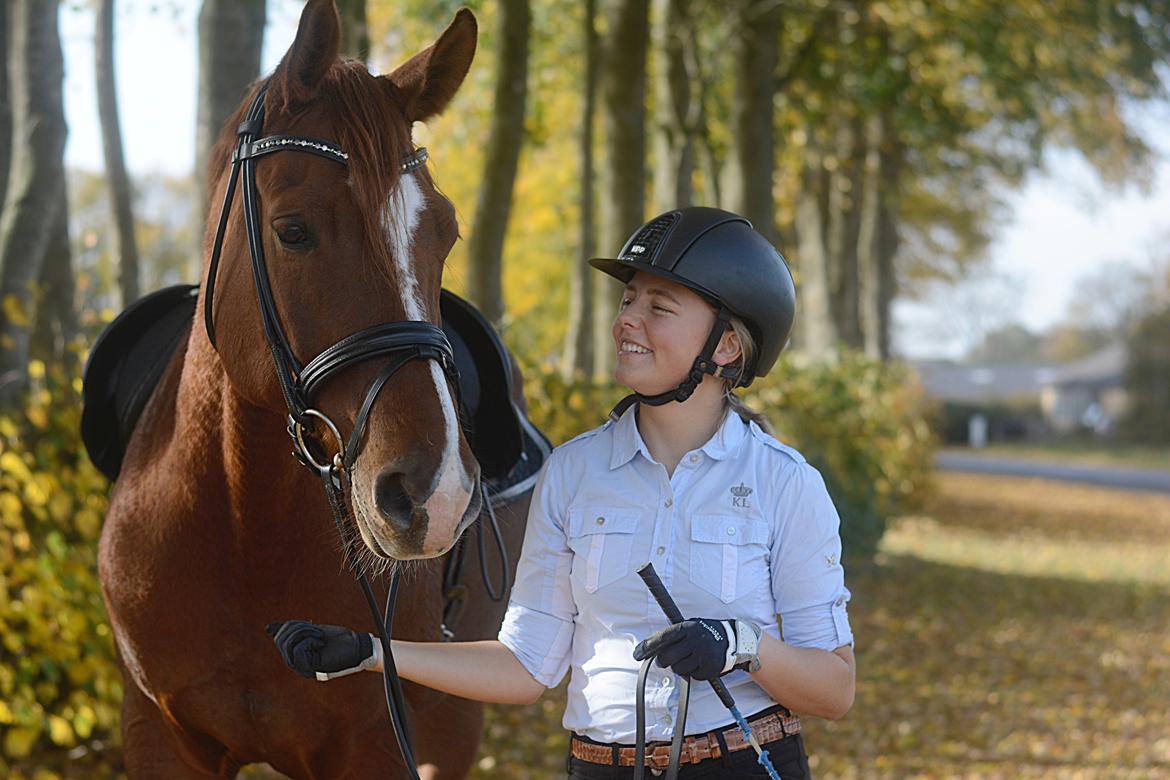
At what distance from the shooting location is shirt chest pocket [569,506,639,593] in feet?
8.45

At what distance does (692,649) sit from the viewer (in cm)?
229

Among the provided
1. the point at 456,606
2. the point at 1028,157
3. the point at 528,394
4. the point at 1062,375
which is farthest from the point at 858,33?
the point at 1062,375

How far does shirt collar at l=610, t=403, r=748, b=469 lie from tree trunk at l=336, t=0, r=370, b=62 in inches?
163

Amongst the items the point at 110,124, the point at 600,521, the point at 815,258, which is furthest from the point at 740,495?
the point at 815,258

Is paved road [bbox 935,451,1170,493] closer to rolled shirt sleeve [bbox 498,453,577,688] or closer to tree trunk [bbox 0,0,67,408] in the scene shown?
tree trunk [bbox 0,0,67,408]

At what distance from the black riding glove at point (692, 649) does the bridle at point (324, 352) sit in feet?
1.54

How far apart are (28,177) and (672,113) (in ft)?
28.0

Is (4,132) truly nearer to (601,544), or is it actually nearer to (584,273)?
(601,544)

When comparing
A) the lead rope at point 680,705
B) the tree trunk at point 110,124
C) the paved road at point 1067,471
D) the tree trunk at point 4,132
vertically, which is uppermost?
the tree trunk at point 110,124

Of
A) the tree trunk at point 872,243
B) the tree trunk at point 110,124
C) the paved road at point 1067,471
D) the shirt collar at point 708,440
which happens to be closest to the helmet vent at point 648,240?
the shirt collar at point 708,440

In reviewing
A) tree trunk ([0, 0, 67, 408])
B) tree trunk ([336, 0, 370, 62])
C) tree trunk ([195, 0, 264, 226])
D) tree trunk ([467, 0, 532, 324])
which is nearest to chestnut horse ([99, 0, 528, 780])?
tree trunk ([0, 0, 67, 408])

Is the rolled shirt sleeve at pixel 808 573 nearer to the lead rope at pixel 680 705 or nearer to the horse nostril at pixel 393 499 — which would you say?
the lead rope at pixel 680 705

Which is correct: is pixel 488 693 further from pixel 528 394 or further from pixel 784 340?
pixel 528 394

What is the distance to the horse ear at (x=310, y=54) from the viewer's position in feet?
8.47
